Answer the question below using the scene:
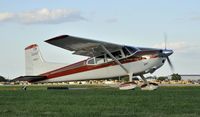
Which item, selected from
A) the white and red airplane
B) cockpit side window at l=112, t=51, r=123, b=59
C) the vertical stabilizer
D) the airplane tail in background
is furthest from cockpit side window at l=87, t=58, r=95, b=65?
the vertical stabilizer

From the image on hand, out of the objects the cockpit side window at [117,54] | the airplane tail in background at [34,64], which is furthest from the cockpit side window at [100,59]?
the airplane tail in background at [34,64]

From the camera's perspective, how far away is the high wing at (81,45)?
1112 inches

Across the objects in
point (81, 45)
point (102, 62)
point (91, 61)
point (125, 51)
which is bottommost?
point (102, 62)

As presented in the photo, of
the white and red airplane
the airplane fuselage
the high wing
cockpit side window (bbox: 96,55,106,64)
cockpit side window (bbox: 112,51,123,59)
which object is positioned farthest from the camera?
cockpit side window (bbox: 96,55,106,64)

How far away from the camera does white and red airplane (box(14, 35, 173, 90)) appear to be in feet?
96.0

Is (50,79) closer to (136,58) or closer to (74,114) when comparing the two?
(136,58)

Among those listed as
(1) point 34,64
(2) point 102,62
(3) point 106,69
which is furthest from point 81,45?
(1) point 34,64

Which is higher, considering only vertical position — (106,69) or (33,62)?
(33,62)

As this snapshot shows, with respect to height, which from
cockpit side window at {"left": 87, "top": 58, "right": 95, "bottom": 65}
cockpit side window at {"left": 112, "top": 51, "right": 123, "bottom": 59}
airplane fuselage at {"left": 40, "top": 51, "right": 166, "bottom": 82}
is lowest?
airplane fuselage at {"left": 40, "top": 51, "right": 166, "bottom": 82}

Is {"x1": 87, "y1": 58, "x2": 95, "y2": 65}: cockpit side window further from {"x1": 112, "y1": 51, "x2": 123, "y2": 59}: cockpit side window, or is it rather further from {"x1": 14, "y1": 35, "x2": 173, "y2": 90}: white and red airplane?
{"x1": 112, "y1": 51, "x2": 123, "y2": 59}: cockpit side window

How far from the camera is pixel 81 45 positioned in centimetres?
3025

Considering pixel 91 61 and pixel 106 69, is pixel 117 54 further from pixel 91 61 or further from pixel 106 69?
pixel 91 61

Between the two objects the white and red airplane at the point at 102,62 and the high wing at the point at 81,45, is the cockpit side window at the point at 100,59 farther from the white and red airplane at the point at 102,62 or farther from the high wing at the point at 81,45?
the high wing at the point at 81,45

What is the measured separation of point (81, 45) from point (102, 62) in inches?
73.1
